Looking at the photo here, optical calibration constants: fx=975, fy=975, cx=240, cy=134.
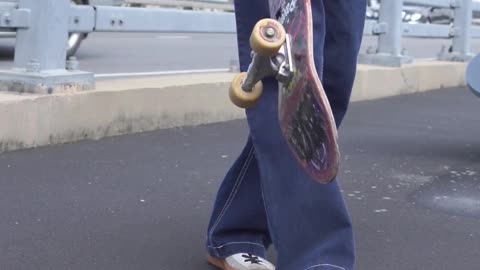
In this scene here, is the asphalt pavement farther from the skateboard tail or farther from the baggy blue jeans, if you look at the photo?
the skateboard tail

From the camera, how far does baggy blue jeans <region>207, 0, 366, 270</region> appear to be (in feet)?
7.95

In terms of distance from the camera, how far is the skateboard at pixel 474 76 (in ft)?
16.3

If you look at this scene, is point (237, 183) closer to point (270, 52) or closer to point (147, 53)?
point (270, 52)

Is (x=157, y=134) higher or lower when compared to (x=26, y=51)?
lower

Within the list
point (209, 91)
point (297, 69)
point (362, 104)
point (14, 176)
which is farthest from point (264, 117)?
point (362, 104)

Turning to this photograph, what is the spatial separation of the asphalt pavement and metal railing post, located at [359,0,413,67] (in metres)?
1.43

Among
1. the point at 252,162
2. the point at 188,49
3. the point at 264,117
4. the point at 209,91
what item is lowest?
the point at 188,49

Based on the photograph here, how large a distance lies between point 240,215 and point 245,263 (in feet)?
0.47

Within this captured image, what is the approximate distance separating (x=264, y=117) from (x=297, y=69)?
0.33 meters

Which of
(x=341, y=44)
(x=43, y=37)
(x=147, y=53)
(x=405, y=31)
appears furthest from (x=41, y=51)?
(x=147, y=53)

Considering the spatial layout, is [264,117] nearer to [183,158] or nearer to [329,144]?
[329,144]

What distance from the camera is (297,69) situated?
7.14ft

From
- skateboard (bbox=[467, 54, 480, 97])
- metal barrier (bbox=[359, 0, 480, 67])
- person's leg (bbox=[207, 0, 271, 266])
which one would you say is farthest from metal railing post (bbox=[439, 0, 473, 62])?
person's leg (bbox=[207, 0, 271, 266])

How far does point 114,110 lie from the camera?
503cm
